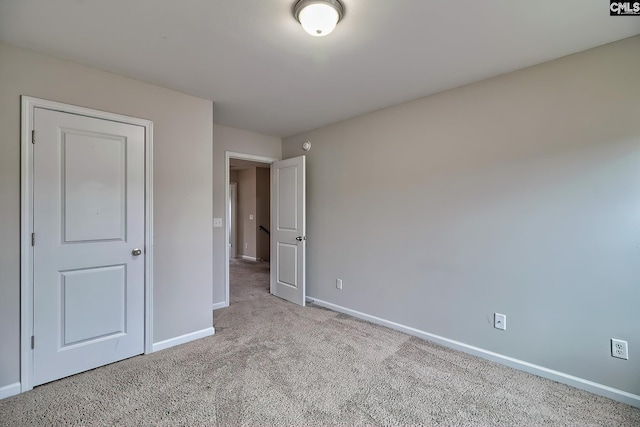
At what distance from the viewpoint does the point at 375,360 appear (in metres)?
2.44

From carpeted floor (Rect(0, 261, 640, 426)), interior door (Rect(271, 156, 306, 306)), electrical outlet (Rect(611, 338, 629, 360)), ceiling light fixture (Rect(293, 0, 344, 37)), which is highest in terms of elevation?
ceiling light fixture (Rect(293, 0, 344, 37))

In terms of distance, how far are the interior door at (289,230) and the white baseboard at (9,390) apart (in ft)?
8.64

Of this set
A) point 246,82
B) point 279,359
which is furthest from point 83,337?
point 246,82

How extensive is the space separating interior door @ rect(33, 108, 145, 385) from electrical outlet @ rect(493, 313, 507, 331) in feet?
10.2

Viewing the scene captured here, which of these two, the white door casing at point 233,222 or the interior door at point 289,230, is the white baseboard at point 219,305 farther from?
the white door casing at point 233,222

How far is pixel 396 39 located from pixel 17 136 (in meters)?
2.71

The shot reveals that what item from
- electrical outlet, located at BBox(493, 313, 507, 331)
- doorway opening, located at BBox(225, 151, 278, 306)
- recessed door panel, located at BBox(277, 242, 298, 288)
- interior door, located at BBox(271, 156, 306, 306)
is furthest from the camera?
doorway opening, located at BBox(225, 151, 278, 306)

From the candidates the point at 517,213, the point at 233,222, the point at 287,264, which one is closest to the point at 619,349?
the point at 517,213

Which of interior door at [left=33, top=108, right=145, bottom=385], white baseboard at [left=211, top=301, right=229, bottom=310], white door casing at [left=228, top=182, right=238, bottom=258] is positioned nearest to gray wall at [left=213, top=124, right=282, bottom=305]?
white baseboard at [left=211, top=301, right=229, bottom=310]

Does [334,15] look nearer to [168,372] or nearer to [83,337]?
[168,372]

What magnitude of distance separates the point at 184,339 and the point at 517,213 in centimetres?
322

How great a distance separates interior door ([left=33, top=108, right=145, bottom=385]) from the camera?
6.83 feet

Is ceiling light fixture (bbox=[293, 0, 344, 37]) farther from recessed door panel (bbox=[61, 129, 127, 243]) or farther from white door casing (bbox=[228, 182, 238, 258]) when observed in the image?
white door casing (bbox=[228, 182, 238, 258])

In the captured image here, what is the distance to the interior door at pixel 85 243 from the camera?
2.08 m
